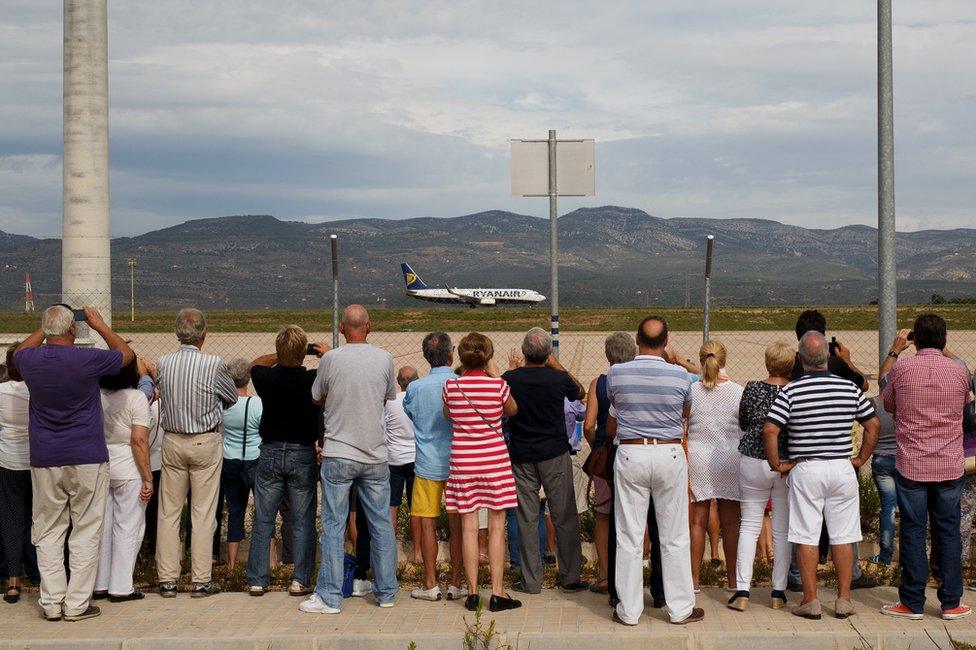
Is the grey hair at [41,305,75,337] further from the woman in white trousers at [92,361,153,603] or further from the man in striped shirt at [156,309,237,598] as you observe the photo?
the man in striped shirt at [156,309,237,598]

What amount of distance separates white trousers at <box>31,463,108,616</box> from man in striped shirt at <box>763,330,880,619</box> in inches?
163

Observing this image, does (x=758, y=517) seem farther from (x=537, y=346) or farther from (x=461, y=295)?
(x=461, y=295)

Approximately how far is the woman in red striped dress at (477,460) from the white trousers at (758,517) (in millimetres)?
1430

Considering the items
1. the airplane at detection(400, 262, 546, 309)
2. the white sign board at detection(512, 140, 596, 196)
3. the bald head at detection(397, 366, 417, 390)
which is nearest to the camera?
the bald head at detection(397, 366, 417, 390)

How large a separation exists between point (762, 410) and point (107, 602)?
438 centimetres

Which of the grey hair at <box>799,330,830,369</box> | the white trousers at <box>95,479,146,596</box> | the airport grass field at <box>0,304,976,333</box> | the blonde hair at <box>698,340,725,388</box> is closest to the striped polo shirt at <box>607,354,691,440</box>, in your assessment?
the blonde hair at <box>698,340,725,388</box>

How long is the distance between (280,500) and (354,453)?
77 cm

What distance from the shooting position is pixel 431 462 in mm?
6648

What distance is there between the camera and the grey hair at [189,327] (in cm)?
655

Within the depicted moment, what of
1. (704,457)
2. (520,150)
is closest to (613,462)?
(704,457)

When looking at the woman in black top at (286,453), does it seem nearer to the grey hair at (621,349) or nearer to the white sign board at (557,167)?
the grey hair at (621,349)

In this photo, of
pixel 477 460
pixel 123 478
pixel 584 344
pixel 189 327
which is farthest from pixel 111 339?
pixel 584 344

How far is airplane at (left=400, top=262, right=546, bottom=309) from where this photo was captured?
281 ft

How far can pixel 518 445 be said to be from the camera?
6668 millimetres
